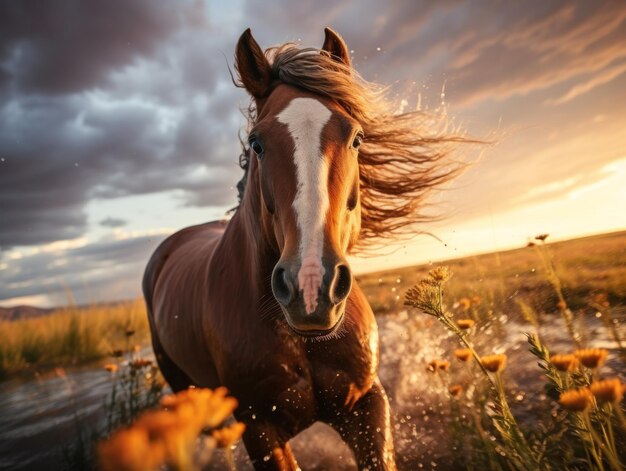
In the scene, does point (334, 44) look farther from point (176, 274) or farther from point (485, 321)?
point (485, 321)

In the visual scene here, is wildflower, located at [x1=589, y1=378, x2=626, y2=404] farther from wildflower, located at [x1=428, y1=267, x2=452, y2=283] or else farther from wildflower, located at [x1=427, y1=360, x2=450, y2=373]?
wildflower, located at [x1=427, y1=360, x2=450, y2=373]

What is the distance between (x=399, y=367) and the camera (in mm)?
5066

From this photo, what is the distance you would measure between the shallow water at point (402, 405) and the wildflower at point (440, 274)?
0.84 metres

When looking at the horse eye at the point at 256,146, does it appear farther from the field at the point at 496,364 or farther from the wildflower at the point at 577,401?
the wildflower at the point at 577,401

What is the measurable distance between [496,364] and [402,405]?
111 inches

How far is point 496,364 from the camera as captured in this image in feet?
4.73

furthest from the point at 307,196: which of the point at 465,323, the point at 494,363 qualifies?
the point at 465,323

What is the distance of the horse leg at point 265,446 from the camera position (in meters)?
2.08

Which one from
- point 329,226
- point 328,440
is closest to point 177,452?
point 329,226

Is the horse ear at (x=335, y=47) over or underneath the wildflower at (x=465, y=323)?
over

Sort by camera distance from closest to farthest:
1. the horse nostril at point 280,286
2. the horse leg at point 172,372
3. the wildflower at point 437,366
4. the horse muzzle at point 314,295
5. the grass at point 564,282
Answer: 1. the horse muzzle at point 314,295
2. the horse nostril at point 280,286
3. the wildflower at point 437,366
4. the horse leg at point 172,372
5. the grass at point 564,282

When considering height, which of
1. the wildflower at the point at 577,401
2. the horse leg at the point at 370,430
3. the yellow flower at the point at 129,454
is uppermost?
the yellow flower at the point at 129,454

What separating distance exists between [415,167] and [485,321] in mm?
2354

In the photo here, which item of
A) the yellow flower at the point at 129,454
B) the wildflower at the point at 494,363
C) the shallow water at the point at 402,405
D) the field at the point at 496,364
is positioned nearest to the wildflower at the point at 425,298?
the field at the point at 496,364
